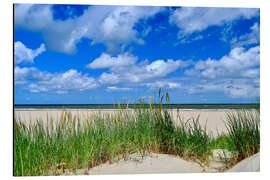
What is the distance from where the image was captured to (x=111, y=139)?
3.20 meters

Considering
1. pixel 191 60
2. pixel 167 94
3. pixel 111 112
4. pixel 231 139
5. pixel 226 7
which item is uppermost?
pixel 226 7

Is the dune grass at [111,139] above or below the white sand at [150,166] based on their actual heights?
above

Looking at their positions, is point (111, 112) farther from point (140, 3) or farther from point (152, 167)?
point (140, 3)

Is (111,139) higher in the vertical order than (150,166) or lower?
higher

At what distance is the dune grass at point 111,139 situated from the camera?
302 centimetres

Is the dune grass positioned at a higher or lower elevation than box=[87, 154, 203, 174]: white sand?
higher

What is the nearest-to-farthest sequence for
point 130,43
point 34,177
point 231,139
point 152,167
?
point 34,177 → point 152,167 → point 231,139 → point 130,43

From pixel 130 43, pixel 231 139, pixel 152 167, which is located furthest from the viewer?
pixel 130 43

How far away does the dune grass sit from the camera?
3.02 meters

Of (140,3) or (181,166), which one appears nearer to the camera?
(181,166)
